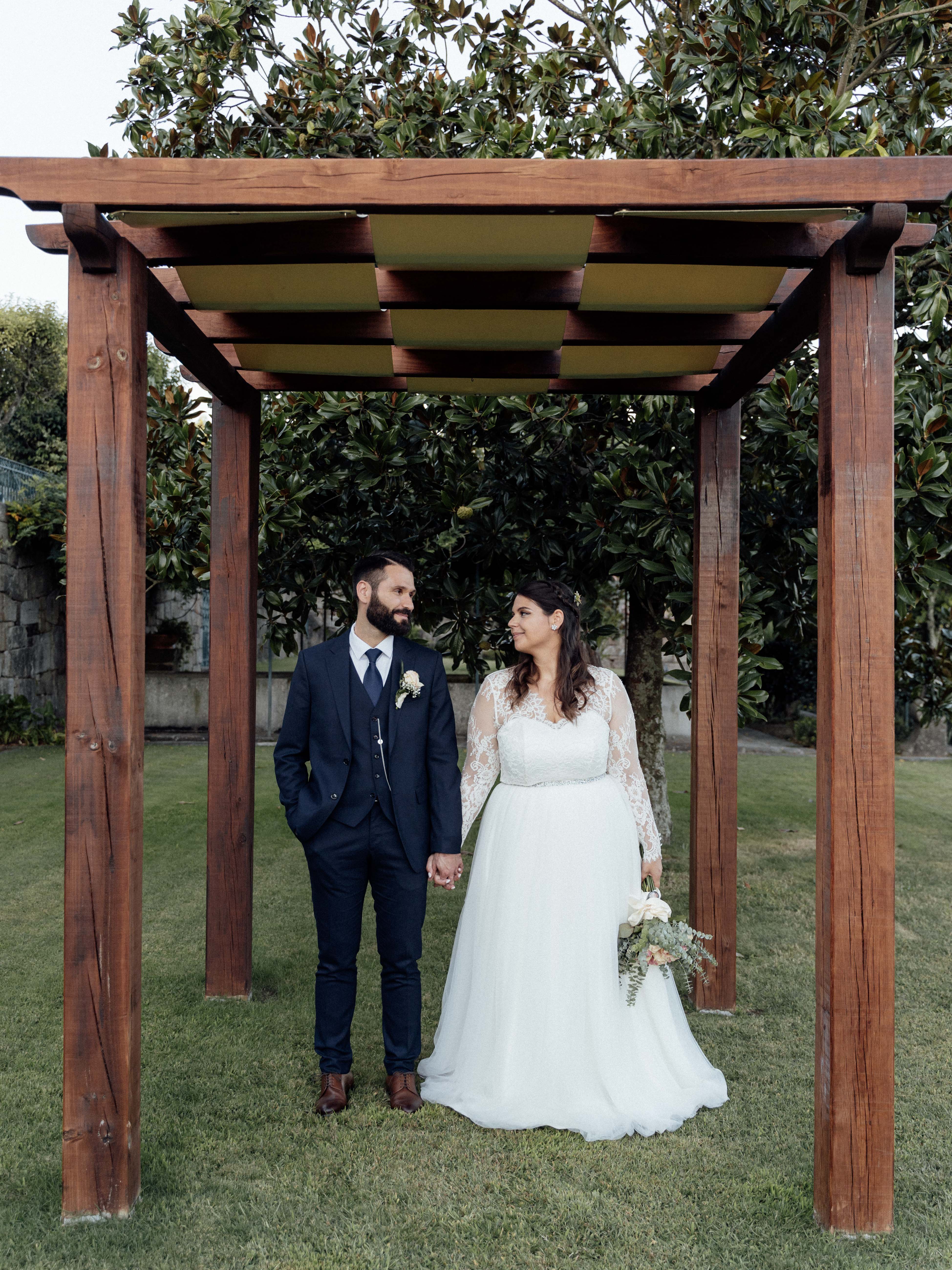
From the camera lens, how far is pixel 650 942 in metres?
3.34

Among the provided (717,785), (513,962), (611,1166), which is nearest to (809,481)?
(717,785)

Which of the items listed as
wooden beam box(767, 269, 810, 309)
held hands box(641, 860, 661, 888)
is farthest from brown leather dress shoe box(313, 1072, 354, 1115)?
wooden beam box(767, 269, 810, 309)

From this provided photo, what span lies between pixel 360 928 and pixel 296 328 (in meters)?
2.22

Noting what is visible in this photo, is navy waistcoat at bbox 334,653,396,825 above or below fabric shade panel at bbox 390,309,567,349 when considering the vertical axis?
below

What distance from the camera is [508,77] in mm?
6621

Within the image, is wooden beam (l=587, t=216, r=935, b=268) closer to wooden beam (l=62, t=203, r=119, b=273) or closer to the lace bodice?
wooden beam (l=62, t=203, r=119, b=273)

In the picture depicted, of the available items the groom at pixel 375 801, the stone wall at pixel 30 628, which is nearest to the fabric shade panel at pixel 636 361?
the groom at pixel 375 801

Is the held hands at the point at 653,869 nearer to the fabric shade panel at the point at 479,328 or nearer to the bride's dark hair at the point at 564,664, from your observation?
the bride's dark hair at the point at 564,664

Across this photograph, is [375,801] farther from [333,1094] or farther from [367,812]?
[333,1094]

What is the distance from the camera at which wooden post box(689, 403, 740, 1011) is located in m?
4.36

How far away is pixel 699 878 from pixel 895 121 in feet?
17.1

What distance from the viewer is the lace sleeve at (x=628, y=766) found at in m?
3.68

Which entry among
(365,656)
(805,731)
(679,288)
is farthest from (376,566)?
(805,731)

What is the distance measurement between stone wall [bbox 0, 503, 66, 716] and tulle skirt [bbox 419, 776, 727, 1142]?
9334mm
